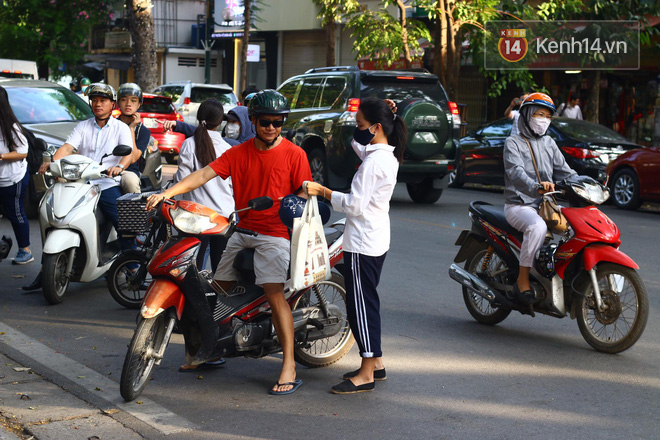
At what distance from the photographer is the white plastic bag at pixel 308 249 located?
507cm

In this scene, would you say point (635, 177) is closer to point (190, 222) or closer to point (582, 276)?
point (582, 276)

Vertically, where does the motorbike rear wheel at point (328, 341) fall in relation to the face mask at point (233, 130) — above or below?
below

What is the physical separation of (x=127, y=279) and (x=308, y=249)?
2.83 meters

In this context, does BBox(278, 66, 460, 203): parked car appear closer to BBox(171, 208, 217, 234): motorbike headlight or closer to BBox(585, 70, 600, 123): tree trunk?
BBox(585, 70, 600, 123): tree trunk

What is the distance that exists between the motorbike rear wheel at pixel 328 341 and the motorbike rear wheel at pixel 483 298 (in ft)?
4.96

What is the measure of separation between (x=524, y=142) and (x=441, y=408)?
245 cm

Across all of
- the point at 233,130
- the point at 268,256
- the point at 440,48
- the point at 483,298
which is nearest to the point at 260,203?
the point at 268,256

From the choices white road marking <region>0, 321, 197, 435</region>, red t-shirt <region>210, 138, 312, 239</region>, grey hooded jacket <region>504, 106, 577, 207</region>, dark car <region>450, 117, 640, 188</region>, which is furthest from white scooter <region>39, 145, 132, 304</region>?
dark car <region>450, 117, 640, 188</region>

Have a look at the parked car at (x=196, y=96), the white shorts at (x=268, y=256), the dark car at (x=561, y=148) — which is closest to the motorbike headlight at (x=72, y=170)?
the white shorts at (x=268, y=256)

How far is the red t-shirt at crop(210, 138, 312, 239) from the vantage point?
541 centimetres

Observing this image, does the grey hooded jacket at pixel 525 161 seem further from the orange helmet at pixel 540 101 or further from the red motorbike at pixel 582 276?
the red motorbike at pixel 582 276

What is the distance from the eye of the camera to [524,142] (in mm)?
6812

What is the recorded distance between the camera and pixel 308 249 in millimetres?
5141

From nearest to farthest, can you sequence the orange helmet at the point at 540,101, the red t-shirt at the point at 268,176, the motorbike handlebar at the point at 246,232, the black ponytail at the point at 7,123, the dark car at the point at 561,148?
the motorbike handlebar at the point at 246,232, the red t-shirt at the point at 268,176, the orange helmet at the point at 540,101, the black ponytail at the point at 7,123, the dark car at the point at 561,148
